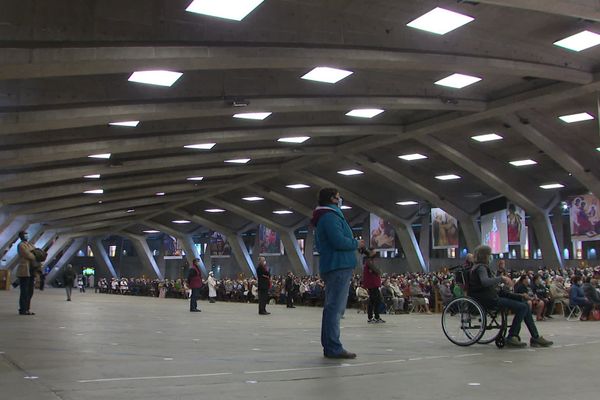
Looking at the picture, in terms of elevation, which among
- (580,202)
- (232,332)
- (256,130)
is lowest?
(232,332)

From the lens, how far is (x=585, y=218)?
30.7 m

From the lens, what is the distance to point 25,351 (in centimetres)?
608

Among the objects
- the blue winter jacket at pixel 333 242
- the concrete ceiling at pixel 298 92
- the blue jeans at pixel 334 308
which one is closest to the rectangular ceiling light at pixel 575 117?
the concrete ceiling at pixel 298 92

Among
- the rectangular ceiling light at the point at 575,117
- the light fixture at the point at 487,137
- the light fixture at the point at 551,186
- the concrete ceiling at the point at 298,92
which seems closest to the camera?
the concrete ceiling at the point at 298,92

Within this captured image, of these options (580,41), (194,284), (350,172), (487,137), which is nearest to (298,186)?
(350,172)

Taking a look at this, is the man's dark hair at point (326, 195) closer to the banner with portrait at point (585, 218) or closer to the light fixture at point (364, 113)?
the light fixture at point (364, 113)

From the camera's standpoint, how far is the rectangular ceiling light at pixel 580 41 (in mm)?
15281

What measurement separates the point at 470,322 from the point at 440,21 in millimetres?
8825

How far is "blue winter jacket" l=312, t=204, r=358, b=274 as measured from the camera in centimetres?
598

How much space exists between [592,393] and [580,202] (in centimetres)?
3014

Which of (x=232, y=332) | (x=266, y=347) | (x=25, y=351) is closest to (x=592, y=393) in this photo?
(x=266, y=347)

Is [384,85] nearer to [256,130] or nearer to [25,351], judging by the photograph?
[256,130]

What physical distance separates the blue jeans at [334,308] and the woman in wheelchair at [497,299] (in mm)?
2286

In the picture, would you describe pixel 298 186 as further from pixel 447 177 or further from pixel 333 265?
pixel 333 265
